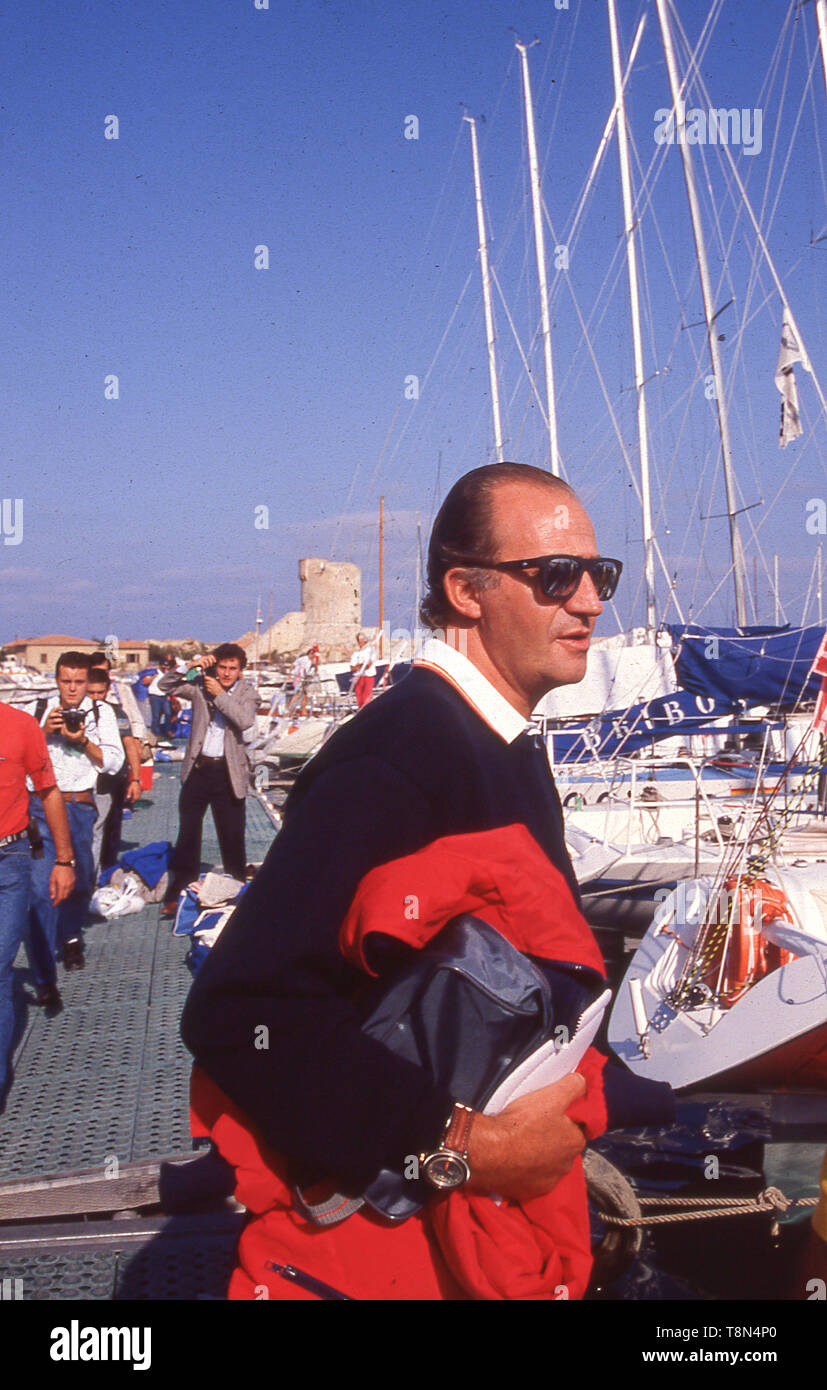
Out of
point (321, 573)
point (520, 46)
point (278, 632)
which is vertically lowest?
point (278, 632)

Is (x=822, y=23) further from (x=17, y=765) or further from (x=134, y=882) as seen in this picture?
(x=17, y=765)

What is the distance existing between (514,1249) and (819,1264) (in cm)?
94

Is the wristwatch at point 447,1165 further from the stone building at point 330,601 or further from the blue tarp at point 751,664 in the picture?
the stone building at point 330,601

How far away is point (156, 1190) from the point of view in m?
3.13

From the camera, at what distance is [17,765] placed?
4406 mm

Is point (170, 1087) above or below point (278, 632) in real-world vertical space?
above

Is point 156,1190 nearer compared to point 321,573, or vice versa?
point 156,1190

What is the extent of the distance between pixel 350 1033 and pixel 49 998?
505cm

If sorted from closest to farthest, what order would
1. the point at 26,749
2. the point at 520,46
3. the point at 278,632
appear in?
the point at 26,749 < the point at 520,46 < the point at 278,632

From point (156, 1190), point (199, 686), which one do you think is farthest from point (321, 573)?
point (156, 1190)

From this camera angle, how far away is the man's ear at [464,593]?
5.50 feet

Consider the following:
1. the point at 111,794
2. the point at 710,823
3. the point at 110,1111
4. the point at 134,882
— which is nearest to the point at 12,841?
the point at 110,1111

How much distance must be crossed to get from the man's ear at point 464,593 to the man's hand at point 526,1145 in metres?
0.72

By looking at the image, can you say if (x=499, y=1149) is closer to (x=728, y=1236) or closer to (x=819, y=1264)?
(x=819, y=1264)
